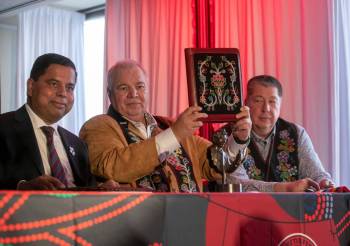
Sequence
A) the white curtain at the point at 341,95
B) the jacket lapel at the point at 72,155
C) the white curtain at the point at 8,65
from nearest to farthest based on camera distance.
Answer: the jacket lapel at the point at 72,155 → the white curtain at the point at 341,95 → the white curtain at the point at 8,65

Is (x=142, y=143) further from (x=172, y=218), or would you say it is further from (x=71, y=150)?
(x=172, y=218)

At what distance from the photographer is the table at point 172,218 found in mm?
886

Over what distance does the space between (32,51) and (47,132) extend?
11.0 ft

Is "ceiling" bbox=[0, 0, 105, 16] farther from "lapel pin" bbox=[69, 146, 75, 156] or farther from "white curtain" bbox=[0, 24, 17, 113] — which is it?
"lapel pin" bbox=[69, 146, 75, 156]

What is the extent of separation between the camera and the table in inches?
34.9

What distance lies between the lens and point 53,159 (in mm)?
1994

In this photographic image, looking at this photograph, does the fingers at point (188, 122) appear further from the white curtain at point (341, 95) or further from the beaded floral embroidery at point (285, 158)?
the white curtain at point (341, 95)

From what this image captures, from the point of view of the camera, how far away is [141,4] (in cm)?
422

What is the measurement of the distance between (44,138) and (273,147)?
1.07 metres

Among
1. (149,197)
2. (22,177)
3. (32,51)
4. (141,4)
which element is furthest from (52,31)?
(149,197)

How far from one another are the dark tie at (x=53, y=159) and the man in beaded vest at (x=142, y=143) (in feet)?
0.48

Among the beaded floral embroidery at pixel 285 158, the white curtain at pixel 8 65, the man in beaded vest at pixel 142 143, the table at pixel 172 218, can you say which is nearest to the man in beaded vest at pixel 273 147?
the beaded floral embroidery at pixel 285 158

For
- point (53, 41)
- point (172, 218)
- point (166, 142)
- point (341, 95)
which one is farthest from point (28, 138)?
point (53, 41)

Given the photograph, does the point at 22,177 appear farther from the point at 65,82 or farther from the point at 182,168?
the point at 182,168
